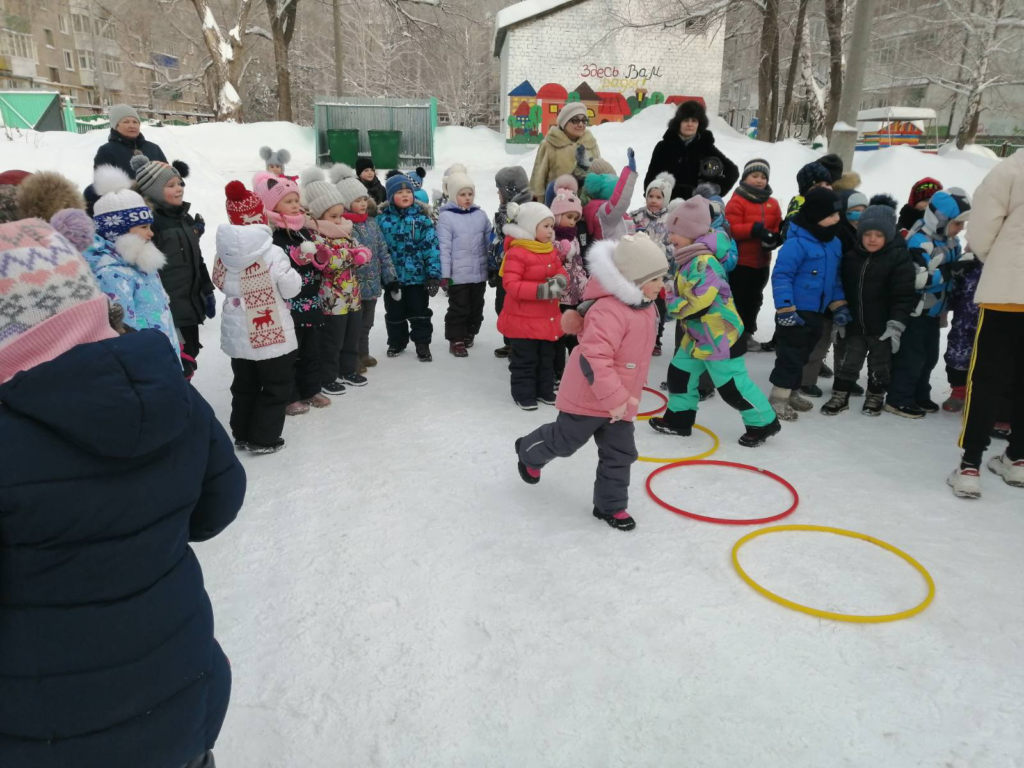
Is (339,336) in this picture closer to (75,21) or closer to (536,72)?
(536,72)

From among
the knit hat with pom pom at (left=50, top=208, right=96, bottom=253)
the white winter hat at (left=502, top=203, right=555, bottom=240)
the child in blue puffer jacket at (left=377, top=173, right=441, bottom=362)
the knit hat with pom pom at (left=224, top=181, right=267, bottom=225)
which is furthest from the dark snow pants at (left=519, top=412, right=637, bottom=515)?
the child in blue puffer jacket at (left=377, top=173, right=441, bottom=362)

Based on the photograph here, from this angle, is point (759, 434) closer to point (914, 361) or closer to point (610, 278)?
point (914, 361)

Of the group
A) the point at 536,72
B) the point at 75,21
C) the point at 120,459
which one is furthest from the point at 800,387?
the point at 75,21

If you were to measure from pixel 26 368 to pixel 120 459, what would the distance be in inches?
10.6

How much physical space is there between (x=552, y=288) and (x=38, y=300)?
4.26 meters

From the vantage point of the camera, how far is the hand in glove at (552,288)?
548cm

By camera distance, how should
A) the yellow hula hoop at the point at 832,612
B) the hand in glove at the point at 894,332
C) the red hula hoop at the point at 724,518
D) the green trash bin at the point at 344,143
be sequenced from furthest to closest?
1. the green trash bin at the point at 344,143
2. the hand in glove at the point at 894,332
3. the red hula hoop at the point at 724,518
4. the yellow hula hoop at the point at 832,612

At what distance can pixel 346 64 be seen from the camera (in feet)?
142

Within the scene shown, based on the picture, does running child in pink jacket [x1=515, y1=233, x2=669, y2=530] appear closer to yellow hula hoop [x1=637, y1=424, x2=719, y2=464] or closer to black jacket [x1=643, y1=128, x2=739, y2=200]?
yellow hula hoop [x1=637, y1=424, x2=719, y2=464]

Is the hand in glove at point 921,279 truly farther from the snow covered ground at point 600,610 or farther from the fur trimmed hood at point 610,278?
the fur trimmed hood at point 610,278

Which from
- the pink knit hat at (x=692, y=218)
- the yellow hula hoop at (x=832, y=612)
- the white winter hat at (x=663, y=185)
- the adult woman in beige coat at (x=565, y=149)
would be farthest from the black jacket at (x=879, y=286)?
the adult woman in beige coat at (x=565, y=149)

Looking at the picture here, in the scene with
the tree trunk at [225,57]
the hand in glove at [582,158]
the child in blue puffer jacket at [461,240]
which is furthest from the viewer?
the tree trunk at [225,57]

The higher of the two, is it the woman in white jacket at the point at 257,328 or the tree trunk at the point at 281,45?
the tree trunk at the point at 281,45

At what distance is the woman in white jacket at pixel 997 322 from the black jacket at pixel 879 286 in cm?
101
